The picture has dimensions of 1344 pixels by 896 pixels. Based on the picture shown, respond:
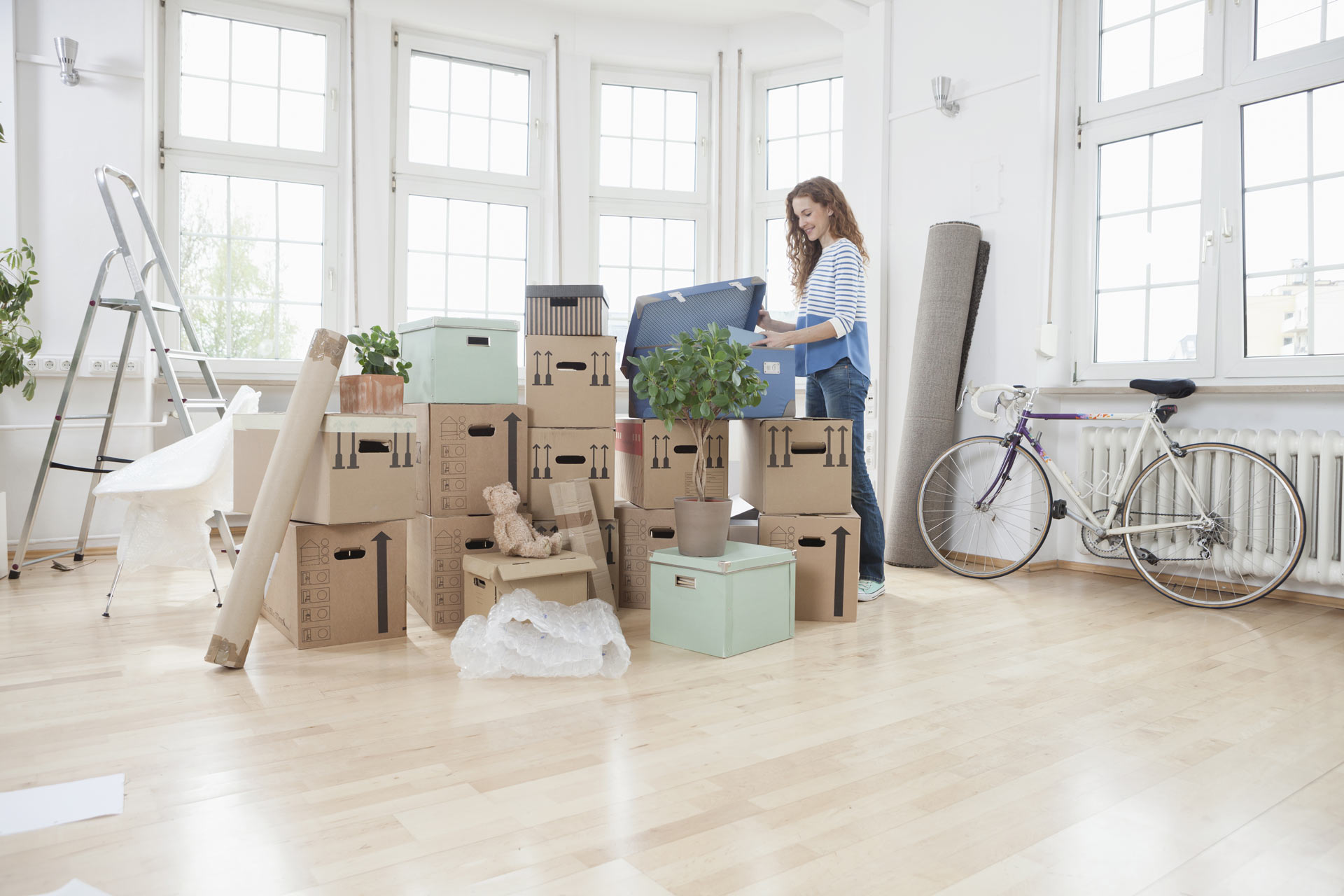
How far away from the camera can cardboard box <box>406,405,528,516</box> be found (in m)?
2.61

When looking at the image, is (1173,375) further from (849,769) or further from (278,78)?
(278,78)

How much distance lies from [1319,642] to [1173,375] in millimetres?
1312

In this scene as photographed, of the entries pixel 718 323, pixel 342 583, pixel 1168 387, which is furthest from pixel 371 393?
pixel 1168 387

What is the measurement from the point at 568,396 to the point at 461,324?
0.39 metres

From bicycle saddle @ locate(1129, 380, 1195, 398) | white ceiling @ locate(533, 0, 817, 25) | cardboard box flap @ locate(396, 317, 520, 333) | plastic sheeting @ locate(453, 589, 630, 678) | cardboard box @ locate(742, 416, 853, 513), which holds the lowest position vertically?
plastic sheeting @ locate(453, 589, 630, 678)

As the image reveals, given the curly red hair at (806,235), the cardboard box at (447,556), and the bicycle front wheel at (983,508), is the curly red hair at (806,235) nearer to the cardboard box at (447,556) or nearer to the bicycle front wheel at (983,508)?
the bicycle front wheel at (983,508)

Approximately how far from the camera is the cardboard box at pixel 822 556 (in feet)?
9.18

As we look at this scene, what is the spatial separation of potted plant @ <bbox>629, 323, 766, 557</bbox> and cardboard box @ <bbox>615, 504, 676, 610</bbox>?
330mm

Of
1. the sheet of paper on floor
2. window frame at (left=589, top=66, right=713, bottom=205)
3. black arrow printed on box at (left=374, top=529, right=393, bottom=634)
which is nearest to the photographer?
the sheet of paper on floor

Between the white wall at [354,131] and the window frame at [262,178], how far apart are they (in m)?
0.08

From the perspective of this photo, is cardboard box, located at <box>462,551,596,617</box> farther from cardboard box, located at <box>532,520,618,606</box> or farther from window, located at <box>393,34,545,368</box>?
window, located at <box>393,34,545,368</box>

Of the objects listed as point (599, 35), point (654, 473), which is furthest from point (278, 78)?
point (654, 473)

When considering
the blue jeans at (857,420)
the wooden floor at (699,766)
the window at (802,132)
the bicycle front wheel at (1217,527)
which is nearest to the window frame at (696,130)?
the window at (802,132)

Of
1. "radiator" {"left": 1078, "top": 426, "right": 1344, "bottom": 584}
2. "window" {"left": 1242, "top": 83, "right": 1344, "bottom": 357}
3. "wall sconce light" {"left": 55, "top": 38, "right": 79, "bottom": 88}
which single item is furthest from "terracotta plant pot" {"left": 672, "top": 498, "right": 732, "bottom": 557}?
"wall sconce light" {"left": 55, "top": 38, "right": 79, "bottom": 88}
